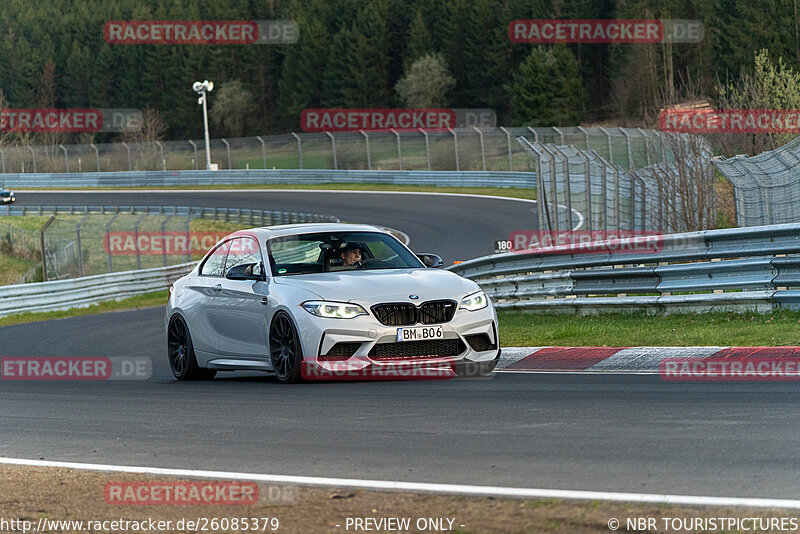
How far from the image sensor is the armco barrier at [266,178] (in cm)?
5566

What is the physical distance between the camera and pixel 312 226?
38.0 ft

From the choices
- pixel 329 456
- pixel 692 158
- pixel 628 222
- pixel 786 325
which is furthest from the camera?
pixel 628 222

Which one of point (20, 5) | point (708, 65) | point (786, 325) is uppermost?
point (20, 5)

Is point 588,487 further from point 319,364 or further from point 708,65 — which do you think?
point 708,65

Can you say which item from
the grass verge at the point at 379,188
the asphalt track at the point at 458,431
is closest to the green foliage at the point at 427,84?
the grass verge at the point at 379,188

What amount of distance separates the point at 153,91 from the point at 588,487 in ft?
434

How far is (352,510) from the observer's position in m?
5.33

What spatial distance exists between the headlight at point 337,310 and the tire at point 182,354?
8.77 ft

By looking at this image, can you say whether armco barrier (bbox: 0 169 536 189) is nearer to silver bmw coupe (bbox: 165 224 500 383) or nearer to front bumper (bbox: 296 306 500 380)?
silver bmw coupe (bbox: 165 224 500 383)

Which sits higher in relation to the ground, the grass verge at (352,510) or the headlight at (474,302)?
the headlight at (474,302)

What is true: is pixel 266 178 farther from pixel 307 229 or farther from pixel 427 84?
pixel 307 229

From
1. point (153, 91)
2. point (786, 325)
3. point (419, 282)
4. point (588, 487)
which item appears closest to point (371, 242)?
point (419, 282)

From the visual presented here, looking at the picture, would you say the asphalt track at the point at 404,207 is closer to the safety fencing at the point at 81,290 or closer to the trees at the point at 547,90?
the safety fencing at the point at 81,290

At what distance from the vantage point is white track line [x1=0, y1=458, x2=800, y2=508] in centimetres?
496
